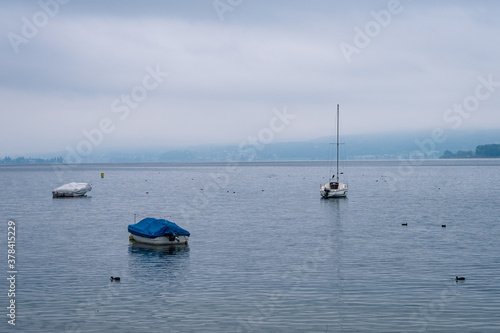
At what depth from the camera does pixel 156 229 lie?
65.1 m

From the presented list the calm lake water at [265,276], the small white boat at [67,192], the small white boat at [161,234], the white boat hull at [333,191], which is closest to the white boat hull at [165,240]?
the small white boat at [161,234]

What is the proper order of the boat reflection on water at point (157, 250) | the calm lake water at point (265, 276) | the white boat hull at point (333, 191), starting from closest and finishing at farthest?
1. the calm lake water at point (265, 276)
2. the boat reflection on water at point (157, 250)
3. the white boat hull at point (333, 191)

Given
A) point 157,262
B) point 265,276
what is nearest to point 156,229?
point 157,262


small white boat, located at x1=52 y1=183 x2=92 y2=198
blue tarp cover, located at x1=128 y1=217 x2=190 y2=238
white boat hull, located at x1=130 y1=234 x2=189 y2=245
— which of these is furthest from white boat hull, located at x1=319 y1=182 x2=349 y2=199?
white boat hull, located at x1=130 y1=234 x2=189 y2=245

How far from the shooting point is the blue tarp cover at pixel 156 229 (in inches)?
2539

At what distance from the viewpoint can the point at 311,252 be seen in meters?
61.4

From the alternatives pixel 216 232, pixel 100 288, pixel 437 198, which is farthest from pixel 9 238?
pixel 437 198

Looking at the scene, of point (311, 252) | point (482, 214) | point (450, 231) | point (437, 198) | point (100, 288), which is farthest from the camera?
point (437, 198)

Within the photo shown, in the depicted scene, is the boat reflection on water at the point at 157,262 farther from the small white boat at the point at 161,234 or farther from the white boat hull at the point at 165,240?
the small white boat at the point at 161,234

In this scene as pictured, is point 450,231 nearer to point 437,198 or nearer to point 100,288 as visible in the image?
point 100,288

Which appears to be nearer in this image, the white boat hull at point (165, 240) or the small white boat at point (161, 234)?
the small white boat at point (161, 234)

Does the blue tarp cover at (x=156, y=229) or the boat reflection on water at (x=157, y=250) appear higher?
the blue tarp cover at (x=156, y=229)

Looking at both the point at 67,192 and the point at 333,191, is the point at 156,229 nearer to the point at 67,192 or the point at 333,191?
the point at 333,191

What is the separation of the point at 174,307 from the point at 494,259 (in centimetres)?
3269
